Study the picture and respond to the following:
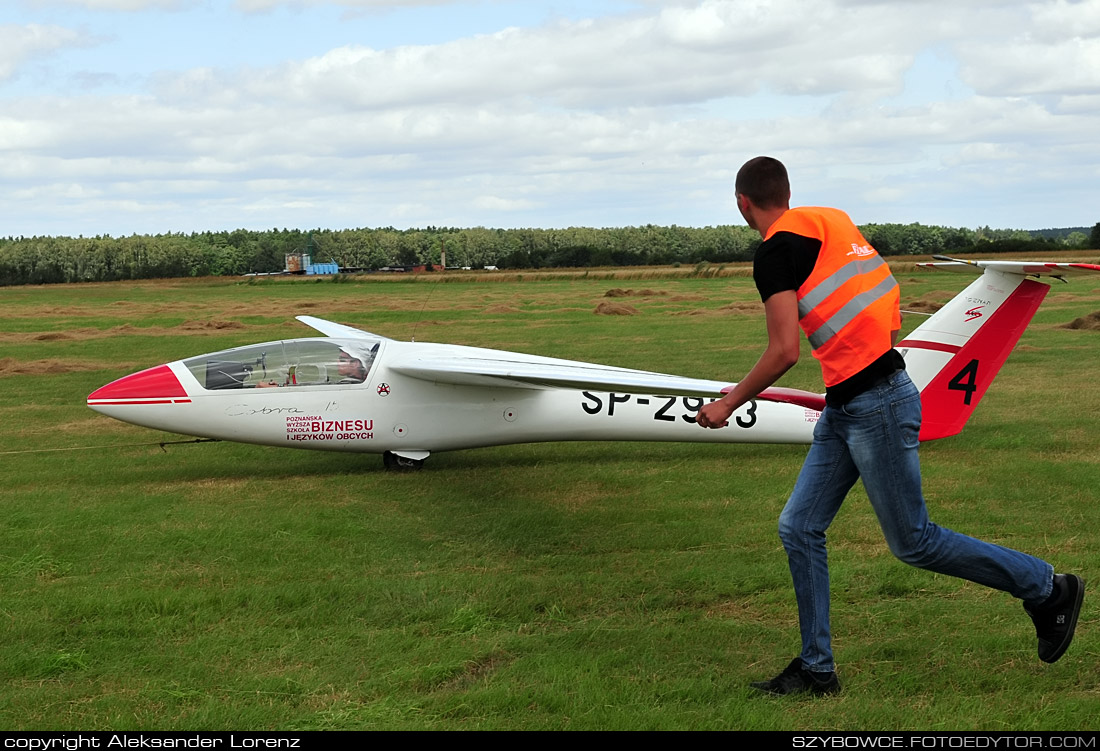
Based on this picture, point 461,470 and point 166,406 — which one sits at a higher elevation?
point 166,406

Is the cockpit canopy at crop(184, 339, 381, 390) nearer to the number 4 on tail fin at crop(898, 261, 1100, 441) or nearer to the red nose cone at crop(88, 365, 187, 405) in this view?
the red nose cone at crop(88, 365, 187, 405)

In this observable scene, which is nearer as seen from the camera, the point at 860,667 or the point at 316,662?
the point at 860,667

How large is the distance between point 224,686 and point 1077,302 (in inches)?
1475

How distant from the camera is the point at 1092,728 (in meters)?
4.52

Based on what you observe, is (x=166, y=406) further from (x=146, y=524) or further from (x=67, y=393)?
(x=67, y=393)

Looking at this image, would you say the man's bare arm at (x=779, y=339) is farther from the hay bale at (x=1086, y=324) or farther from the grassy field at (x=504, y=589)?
the hay bale at (x=1086, y=324)

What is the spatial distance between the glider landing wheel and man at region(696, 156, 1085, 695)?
7299mm

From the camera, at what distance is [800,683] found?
5.05 m

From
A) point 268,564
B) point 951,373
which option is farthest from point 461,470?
point 951,373

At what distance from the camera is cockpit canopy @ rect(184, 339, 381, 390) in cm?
1144

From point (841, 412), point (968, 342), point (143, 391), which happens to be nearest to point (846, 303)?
point (841, 412)

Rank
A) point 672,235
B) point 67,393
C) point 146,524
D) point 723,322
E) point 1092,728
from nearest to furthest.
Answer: point 1092,728, point 146,524, point 67,393, point 723,322, point 672,235

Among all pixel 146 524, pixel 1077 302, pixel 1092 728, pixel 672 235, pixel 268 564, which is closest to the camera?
pixel 1092 728

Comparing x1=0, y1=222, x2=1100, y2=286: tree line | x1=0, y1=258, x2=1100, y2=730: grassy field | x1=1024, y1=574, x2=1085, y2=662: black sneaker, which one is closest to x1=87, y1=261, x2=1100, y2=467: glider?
x1=0, y1=258, x2=1100, y2=730: grassy field
